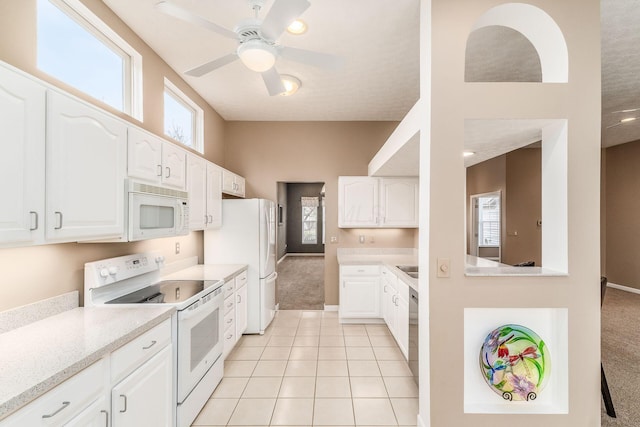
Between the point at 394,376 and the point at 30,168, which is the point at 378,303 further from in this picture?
the point at 30,168

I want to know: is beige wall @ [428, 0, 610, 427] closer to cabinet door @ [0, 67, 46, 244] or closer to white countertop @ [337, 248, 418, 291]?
cabinet door @ [0, 67, 46, 244]

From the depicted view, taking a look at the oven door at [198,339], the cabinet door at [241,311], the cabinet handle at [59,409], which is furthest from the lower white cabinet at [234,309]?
the cabinet handle at [59,409]

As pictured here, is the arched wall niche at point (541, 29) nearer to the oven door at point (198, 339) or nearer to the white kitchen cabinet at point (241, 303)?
the oven door at point (198, 339)

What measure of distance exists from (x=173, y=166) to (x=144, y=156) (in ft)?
1.35

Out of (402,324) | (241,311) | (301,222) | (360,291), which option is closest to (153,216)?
(241,311)

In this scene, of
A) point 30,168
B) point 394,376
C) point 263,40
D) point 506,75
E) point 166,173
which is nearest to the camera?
point 30,168

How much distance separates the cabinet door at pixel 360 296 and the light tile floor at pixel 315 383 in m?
0.27

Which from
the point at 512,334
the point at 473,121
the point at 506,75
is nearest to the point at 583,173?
the point at 473,121

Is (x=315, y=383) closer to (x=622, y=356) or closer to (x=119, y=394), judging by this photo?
(x=119, y=394)

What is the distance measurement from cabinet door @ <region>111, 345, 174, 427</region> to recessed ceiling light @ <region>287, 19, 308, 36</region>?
8.18ft

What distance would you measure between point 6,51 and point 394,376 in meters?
3.56

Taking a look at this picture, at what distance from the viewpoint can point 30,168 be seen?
4.27 ft

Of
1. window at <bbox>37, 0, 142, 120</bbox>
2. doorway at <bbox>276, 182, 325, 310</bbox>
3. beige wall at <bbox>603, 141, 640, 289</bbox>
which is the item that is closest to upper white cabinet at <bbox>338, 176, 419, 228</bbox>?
window at <bbox>37, 0, 142, 120</bbox>

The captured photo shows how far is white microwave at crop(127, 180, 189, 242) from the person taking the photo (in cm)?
196
